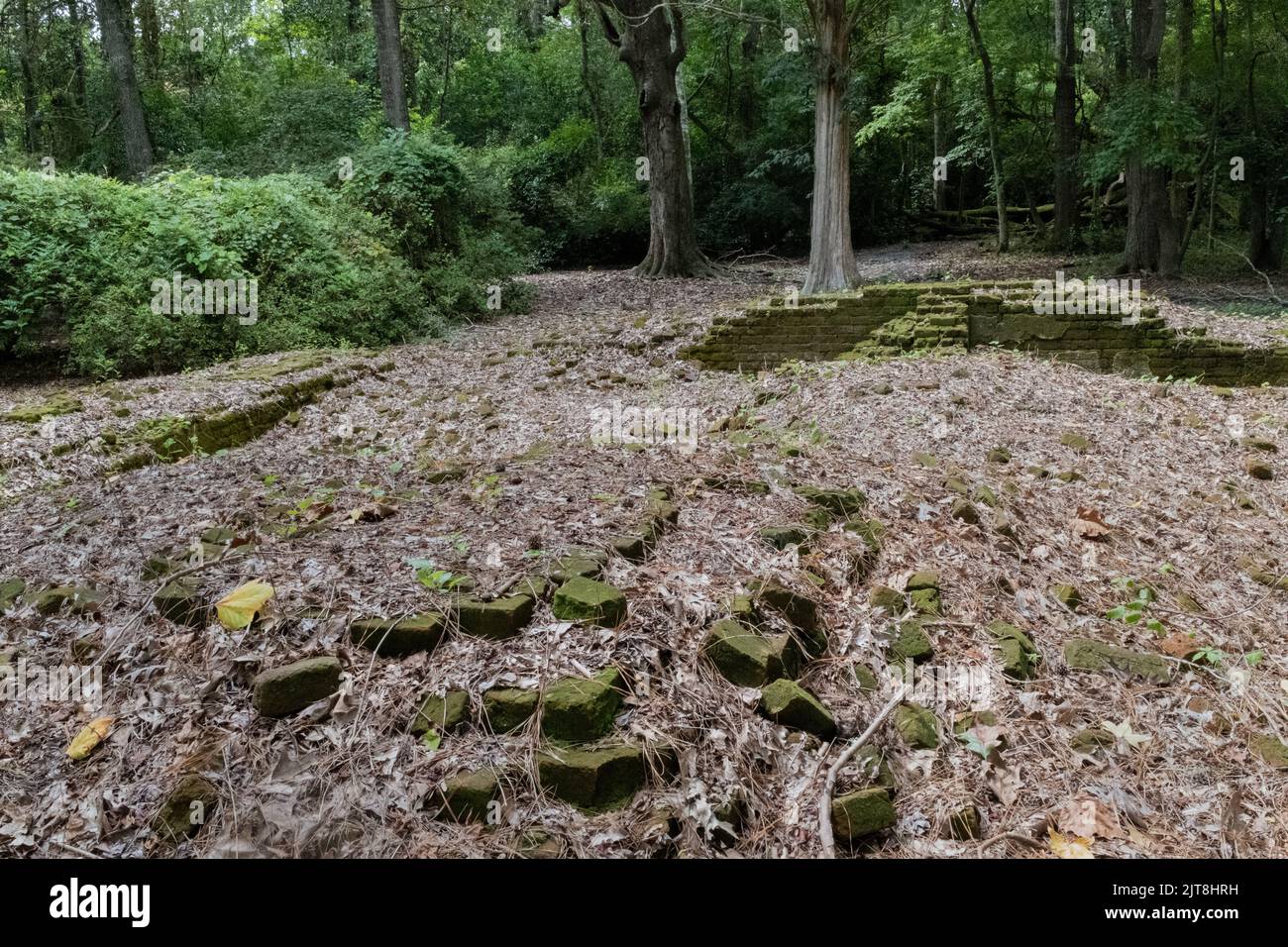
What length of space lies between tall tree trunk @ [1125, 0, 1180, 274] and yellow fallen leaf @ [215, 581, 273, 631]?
47.4ft

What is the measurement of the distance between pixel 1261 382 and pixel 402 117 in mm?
13039

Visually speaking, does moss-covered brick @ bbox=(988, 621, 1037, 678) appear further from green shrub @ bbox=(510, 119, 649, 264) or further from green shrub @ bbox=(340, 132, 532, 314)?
green shrub @ bbox=(510, 119, 649, 264)

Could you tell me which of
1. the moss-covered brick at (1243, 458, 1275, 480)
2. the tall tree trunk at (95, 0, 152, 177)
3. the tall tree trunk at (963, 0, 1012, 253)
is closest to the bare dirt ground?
the moss-covered brick at (1243, 458, 1275, 480)

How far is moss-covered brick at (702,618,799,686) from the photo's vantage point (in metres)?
2.82

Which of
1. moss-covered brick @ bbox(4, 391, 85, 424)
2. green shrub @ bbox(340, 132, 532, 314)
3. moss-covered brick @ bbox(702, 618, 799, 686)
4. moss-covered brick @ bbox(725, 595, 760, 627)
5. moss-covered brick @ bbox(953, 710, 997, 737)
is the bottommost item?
moss-covered brick @ bbox(953, 710, 997, 737)

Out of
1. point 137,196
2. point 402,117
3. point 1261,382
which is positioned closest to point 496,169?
point 402,117

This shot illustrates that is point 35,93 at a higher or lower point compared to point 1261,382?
higher

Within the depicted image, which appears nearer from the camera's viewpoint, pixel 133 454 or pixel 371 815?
pixel 371 815

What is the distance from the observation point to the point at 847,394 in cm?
715

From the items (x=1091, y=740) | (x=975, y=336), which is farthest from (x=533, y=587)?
(x=975, y=336)

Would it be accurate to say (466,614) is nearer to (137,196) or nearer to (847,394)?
(847,394)

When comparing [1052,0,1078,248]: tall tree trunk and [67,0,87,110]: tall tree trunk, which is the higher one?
[67,0,87,110]: tall tree trunk

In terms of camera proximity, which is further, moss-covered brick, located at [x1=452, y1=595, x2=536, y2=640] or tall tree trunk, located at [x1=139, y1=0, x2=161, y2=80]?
tall tree trunk, located at [x1=139, y1=0, x2=161, y2=80]
